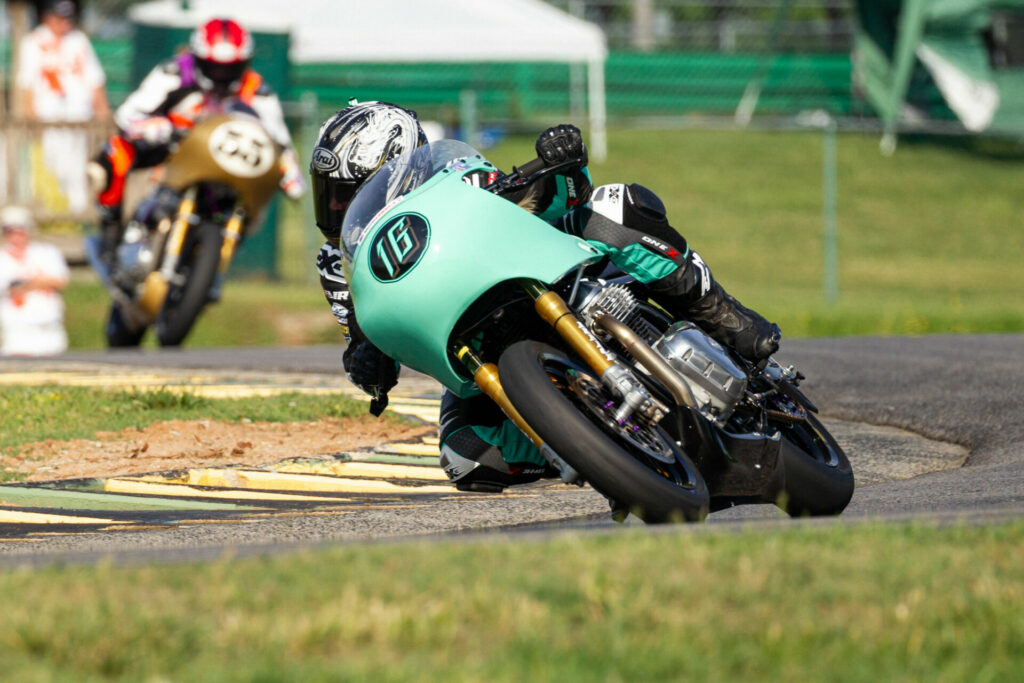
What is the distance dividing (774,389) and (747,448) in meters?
0.37

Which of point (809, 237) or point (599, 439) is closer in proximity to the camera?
point (599, 439)

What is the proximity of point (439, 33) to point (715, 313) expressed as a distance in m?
23.6

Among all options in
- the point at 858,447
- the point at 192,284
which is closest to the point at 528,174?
the point at 858,447

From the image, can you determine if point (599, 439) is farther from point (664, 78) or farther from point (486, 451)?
point (664, 78)

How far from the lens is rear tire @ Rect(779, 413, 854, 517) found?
5066 mm

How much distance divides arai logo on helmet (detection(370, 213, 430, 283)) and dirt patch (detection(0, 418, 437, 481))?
208 cm

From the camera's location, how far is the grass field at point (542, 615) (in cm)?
278

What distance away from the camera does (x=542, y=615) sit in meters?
3.02

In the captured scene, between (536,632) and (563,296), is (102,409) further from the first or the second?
(536,632)

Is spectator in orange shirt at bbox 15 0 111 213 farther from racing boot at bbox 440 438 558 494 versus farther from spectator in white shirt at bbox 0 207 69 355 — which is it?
racing boot at bbox 440 438 558 494

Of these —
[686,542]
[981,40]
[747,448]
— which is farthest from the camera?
[981,40]

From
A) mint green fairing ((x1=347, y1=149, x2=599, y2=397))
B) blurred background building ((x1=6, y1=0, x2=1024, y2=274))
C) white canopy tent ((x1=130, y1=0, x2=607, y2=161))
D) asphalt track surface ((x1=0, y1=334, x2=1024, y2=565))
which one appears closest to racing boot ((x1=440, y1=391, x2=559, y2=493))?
asphalt track surface ((x1=0, y1=334, x2=1024, y2=565))

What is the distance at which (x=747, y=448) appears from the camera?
195 inches

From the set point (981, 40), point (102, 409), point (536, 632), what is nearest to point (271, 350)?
point (102, 409)
